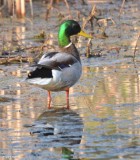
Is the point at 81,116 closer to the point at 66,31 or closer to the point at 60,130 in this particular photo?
the point at 60,130

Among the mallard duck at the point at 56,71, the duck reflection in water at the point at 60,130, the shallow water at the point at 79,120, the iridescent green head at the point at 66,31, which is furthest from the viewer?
the iridescent green head at the point at 66,31

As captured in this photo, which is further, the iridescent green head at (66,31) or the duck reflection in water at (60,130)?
the iridescent green head at (66,31)

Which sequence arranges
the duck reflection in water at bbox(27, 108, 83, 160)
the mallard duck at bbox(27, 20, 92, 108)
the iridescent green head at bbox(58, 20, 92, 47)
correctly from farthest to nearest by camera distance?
1. the iridescent green head at bbox(58, 20, 92, 47)
2. the mallard duck at bbox(27, 20, 92, 108)
3. the duck reflection in water at bbox(27, 108, 83, 160)

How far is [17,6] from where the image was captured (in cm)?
1908

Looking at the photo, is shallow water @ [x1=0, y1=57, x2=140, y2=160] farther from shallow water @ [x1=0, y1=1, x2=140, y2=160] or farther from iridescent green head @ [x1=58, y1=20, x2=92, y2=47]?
iridescent green head @ [x1=58, y1=20, x2=92, y2=47]

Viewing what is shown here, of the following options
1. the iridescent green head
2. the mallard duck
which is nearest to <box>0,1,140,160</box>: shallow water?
the mallard duck

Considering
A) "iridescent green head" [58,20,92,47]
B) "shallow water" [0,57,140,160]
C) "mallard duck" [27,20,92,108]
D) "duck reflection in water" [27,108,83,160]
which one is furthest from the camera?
"iridescent green head" [58,20,92,47]

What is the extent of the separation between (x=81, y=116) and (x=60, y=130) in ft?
2.28

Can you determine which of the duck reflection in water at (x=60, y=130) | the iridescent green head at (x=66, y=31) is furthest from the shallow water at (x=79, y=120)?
the iridescent green head at (x=66, y=31)

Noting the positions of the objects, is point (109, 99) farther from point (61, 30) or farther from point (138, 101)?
point (61, 30)

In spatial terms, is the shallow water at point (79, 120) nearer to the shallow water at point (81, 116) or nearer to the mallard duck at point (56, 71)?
the shallow water at point (81, 116)

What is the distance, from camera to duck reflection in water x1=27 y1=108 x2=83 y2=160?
22.5ft

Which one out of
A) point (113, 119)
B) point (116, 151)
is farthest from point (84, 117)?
point (116, 151)

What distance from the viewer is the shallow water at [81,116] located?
6.72 meters
